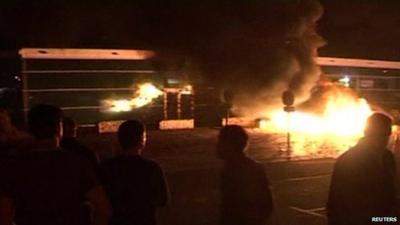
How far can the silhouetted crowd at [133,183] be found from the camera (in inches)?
157

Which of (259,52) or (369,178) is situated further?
(259,52)

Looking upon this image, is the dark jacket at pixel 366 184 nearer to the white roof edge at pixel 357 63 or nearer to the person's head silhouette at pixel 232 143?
the person's head silhouette at pixel 232 143

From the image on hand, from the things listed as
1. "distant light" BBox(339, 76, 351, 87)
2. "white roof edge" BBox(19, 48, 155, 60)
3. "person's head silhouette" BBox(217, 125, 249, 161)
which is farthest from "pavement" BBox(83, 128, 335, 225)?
"distant light" BBox(339, 76, 351, 87)

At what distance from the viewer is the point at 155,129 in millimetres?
28469

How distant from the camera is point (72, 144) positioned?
Result: 237 inches

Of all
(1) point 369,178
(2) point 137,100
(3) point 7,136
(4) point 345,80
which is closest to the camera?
(1) point 369,178

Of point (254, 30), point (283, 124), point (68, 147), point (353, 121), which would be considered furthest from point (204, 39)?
point (68, 147)

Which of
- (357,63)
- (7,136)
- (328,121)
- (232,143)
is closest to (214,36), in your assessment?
(328,121)

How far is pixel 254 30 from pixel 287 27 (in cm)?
206

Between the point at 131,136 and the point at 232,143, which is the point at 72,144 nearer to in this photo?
the point at 131,136

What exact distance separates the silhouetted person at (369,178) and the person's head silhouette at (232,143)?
0.78 metres

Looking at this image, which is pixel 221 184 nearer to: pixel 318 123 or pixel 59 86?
pixel 59 86

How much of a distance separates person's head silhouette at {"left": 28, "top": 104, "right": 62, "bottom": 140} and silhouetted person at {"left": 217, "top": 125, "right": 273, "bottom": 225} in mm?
1422

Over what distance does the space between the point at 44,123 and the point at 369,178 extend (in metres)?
2.31
